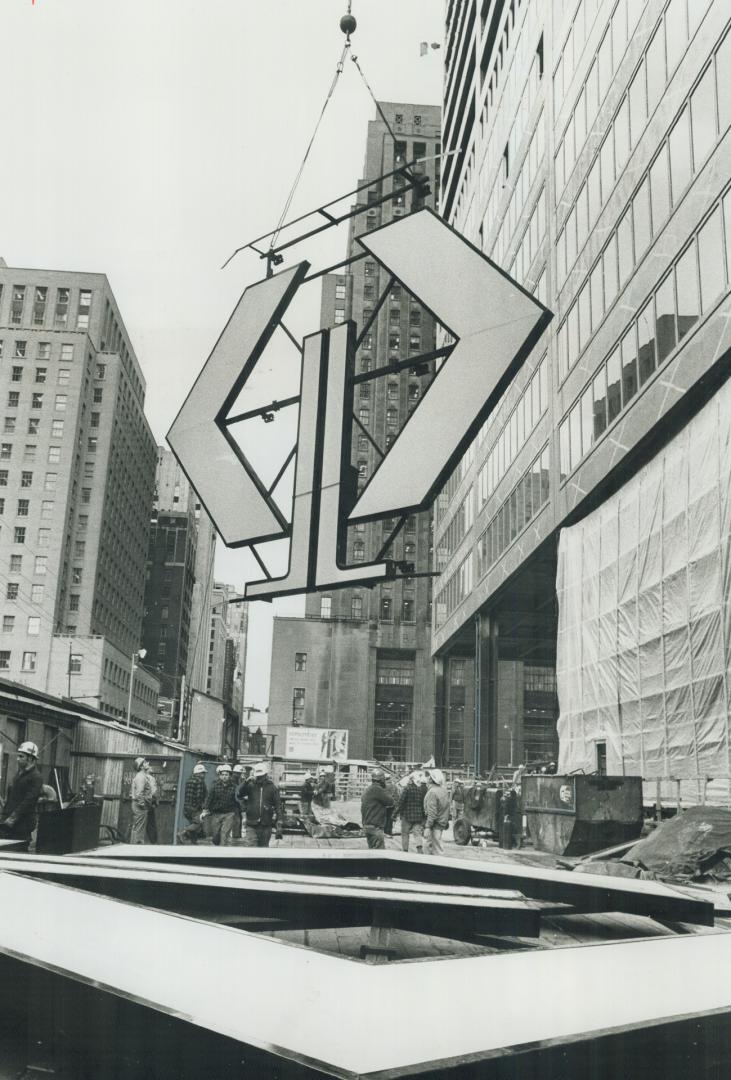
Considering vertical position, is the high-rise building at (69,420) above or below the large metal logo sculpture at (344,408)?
above

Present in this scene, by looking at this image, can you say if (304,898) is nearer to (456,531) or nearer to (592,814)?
(592,814)

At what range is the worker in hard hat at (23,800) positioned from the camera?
27.3 ft

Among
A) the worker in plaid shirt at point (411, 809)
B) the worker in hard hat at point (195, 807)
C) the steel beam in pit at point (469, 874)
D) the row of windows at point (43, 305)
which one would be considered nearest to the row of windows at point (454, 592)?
the worker in plaid shirt at point (411, 809)

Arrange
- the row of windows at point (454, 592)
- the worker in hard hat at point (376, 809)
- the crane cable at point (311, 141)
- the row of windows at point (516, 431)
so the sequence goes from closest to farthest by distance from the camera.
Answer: the crane cable at point (311, 141)
the worker in hard hat at point (376, 809)
the row of windows at point (516, 431)
the row of windows at point (454, 592)

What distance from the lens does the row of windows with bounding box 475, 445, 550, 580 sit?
87.4 ft

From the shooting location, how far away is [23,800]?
334 inches

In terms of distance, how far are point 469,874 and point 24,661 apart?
6088 centimetres

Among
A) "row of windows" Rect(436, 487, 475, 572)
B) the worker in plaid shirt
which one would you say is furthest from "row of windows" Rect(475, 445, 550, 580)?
the worker in plaid shirt

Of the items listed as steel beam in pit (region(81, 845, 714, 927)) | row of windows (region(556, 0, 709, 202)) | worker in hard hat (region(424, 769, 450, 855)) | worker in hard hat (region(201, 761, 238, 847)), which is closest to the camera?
steel beam in pit (region(81, 845, 714, 927))

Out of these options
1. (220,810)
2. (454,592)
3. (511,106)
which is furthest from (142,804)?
(454,592)

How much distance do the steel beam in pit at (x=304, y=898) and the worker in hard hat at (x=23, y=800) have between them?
11.2ft

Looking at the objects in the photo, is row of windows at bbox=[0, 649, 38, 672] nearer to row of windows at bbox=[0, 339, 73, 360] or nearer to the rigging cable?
row of windows at bbox=[0, 339, 73, 360]

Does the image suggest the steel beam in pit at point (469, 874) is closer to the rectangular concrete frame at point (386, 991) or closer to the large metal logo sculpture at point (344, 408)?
the rectangular concrete frame at point (386, 991)

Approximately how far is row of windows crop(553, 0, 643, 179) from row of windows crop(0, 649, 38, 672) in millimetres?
48812
